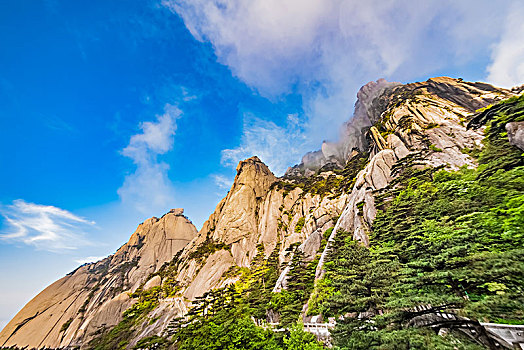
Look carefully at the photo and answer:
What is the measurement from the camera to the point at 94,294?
75938mm

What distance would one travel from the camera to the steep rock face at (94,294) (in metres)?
65.1

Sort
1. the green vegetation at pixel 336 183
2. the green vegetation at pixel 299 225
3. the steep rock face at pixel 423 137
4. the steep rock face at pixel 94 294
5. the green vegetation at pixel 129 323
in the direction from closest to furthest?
1. the steep rock face at pixel 423 137
2. the green vegetation at pixel 129 323
3. the green vegetation at pixel 299 225
4. the green vegetation at pixel 336 183
5. the steep rock face at pixel 94 294

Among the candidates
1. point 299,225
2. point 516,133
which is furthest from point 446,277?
point 299,225

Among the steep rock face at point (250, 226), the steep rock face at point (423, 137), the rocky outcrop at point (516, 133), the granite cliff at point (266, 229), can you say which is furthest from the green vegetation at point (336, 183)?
the rocky outcrop at point (516, 133)

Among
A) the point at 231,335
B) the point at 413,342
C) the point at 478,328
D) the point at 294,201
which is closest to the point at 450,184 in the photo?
the point at 478,328

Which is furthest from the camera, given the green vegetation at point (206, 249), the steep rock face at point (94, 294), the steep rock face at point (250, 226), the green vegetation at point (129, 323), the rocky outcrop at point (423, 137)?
the steep rock face at point (94, 294)

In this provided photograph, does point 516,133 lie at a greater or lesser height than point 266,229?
lesser

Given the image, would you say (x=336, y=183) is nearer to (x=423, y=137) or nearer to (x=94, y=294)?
(x=423, y=137)

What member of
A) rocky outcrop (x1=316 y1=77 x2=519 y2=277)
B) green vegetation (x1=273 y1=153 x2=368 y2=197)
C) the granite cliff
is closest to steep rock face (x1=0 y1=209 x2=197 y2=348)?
the granite cliff

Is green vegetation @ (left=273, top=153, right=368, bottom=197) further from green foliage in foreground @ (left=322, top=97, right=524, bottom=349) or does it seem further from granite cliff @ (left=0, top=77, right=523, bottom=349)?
green foliage in foreground @ (left=322, top=97, right=524, bottom=349)

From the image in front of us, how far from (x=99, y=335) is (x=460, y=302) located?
8304 cm

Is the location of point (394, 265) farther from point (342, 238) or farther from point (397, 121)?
point (397, 121)

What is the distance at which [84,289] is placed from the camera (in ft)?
267

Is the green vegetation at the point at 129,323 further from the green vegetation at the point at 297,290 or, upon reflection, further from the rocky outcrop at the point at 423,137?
the rocky outcrop at the point at 423,137
